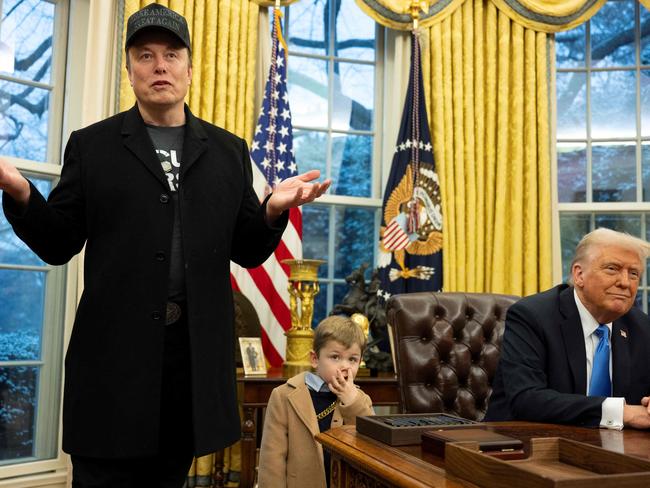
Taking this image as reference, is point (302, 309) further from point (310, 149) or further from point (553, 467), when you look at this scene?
point (553, 467)

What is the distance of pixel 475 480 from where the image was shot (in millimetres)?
1056

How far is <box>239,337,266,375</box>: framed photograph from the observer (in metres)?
3.76

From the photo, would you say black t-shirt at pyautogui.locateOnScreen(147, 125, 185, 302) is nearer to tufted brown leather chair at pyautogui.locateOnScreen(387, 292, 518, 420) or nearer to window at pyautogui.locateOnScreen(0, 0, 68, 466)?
tufted brown leather chair at pyautogui.locateOnScreen(387, 292, 518, 420)

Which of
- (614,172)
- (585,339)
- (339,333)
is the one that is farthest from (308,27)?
(585,339)

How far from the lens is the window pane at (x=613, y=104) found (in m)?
5.07

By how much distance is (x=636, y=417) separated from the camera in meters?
1.79

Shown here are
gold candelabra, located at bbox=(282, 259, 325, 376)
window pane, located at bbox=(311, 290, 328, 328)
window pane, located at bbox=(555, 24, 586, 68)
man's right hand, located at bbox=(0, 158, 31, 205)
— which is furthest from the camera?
window pane, located at bbox=(555, 24, 586, 68)

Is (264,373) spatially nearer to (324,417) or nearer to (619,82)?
(324,417)

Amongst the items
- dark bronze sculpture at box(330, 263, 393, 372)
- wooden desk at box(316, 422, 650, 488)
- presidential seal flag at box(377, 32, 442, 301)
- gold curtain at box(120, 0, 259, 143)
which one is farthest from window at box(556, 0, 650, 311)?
wooden desk at box(316, 422, 650, 488)

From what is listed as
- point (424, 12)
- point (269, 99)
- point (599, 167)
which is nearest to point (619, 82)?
point (599, 167)

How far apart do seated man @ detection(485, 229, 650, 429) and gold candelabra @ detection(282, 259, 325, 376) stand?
1694 mm

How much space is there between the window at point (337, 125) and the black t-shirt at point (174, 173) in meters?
3.16

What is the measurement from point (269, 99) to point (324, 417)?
Result: 2.33 m

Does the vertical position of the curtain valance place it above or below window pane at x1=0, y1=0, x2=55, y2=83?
above
